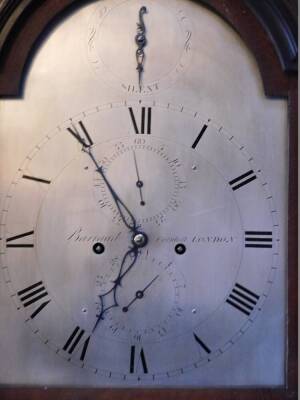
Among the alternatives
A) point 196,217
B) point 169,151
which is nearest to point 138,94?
point 169,151

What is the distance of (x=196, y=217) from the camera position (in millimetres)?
1146

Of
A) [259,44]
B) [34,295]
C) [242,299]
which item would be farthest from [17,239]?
[259,44]

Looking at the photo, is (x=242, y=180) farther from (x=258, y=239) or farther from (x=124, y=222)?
(x=124, y=222)

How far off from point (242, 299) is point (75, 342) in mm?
278

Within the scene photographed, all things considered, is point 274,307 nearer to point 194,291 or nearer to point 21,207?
point 194,291

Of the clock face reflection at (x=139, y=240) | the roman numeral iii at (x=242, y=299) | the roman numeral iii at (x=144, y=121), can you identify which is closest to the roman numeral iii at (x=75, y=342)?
the clock face reflection at (x=139, y=240)

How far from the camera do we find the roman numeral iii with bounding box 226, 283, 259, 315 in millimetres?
1135

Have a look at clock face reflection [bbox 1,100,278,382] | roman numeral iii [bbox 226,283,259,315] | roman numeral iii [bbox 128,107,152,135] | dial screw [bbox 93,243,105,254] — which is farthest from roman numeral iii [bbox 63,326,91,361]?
roman numeral iii [bbox 128,107,152,135]

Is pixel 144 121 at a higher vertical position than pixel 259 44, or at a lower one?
lower

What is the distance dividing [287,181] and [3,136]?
0.47 meters

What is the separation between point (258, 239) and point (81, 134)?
339 mm

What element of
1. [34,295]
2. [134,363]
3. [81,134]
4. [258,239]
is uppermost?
[81,134]

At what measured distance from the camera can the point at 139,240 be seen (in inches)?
44.8

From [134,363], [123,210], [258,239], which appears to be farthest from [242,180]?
[134,363]
